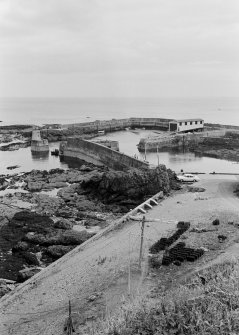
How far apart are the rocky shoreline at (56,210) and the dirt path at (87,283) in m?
1.41

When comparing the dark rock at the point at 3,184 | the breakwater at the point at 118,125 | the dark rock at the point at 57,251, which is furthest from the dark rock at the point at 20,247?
the breakwater at the point at 118,125

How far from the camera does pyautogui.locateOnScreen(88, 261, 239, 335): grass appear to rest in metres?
9.64

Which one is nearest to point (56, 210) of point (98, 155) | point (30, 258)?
point (30, 258)

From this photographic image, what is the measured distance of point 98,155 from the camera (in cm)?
4703

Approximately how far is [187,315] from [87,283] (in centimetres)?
580

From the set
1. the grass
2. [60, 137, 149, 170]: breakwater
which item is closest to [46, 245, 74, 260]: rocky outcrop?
the grass

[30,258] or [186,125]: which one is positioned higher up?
[186,125]

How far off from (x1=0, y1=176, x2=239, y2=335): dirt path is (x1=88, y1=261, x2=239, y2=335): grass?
1793 millimetres

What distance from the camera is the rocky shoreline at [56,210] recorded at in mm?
18812

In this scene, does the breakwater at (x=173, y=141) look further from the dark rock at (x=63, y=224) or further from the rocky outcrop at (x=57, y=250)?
the rocky outcrop at (x=57, y=250)

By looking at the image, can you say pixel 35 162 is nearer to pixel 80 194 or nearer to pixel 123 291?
pixel 80 194

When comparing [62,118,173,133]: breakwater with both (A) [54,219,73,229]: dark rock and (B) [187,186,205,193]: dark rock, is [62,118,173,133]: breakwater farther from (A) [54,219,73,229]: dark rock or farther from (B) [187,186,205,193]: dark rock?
(A) [54,219,73,229]: dark rock

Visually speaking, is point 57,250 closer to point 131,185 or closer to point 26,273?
point 26,273

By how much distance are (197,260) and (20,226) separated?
35.4 ft
